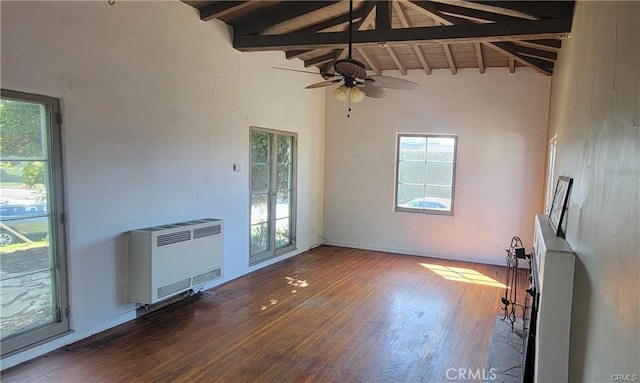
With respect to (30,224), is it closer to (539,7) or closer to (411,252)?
(539,7)

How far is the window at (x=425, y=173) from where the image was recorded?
6.84 m

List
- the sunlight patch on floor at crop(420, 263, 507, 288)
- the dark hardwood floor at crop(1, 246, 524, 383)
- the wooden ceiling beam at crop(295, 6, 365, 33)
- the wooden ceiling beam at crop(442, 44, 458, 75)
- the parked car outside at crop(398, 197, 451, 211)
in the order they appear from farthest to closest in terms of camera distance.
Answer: the parked car outside at crop(398, 197, 451, 211) → the wooden ceiling beam at crop(442, 44, 458, 75) → the sunlight patch on floor at crop(420, 263, 507, 288) → the wooden ceiling beam at crop(295, 6, 365, 33) → the dark hardwood floor at crop(1, 246, 524, 383)

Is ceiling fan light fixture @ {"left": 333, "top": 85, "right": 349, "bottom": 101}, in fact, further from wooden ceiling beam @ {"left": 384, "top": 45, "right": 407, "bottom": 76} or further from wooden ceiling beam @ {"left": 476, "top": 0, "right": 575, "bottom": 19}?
wooden ceiling beam @ {"left": 384, "top": 45, "right": 407, "bottom": 76}

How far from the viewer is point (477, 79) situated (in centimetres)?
650

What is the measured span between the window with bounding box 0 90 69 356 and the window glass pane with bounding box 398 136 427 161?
526 cm

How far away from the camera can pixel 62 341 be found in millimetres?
3373

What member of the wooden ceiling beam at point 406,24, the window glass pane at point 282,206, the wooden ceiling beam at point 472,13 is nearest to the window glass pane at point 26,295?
the window glass pane at point 282,206

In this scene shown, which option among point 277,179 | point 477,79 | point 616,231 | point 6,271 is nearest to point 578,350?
point 616,231

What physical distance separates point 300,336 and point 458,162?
14.1ft

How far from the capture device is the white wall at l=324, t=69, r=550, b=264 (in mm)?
6305

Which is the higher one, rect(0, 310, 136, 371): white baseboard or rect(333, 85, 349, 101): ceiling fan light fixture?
rect(333, 85, 349, 101): ceiling fan light fixture

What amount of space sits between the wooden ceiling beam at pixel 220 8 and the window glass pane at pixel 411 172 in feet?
12.6

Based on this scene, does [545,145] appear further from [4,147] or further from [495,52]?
[4,147]

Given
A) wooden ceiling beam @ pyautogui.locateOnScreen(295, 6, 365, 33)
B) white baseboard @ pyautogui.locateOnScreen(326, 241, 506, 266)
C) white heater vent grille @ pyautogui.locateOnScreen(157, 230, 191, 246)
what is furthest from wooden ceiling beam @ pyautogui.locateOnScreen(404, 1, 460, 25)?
white baseboard @ pyautogui.locateOnScreen(326, 241, 506, 266)
